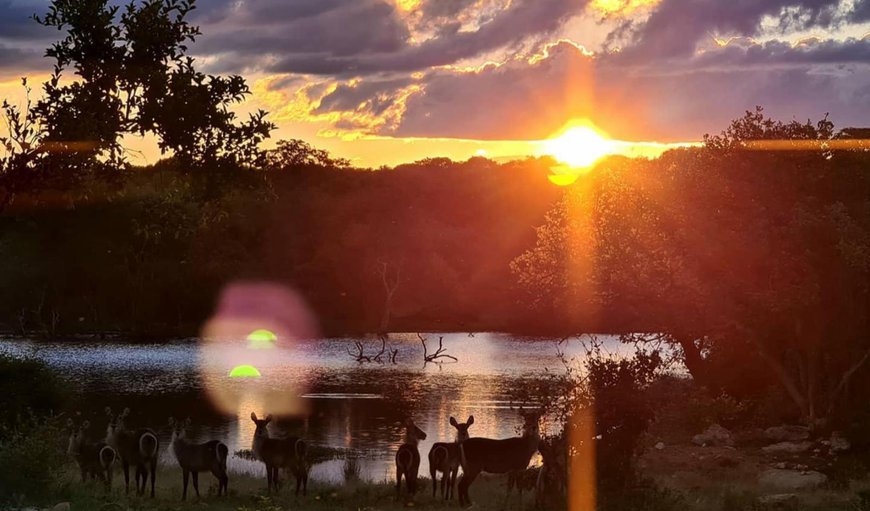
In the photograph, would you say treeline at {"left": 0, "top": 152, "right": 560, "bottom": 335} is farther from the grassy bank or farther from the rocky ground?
the grassy bank

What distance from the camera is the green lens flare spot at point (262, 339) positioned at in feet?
363

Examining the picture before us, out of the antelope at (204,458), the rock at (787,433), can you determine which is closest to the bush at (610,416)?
the antelope at (204,458)

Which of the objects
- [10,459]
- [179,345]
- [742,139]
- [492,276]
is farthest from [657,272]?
[492,276]

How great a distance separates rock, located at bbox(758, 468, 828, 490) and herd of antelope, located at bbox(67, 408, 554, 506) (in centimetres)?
817

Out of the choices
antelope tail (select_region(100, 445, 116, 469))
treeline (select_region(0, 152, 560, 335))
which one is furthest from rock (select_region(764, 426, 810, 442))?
treeline (select_region(0, 152, 560, 335))

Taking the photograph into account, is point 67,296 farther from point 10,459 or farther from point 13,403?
point 10,459

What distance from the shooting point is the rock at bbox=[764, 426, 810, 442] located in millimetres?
37062

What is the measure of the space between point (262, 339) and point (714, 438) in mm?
88905

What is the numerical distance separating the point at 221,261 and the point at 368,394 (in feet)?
195

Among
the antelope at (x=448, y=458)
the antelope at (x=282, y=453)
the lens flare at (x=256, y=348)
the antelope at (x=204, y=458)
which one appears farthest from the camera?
the lens flare at (x=256, y=348)

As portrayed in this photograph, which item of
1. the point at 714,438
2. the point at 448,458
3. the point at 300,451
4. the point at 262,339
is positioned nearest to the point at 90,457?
the point at 300,451

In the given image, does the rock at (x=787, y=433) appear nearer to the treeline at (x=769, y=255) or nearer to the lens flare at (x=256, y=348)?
the treeline at (x=769, y=255)

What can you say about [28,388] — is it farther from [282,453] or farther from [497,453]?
[497,453]

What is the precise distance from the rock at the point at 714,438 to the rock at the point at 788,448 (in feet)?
6.41
